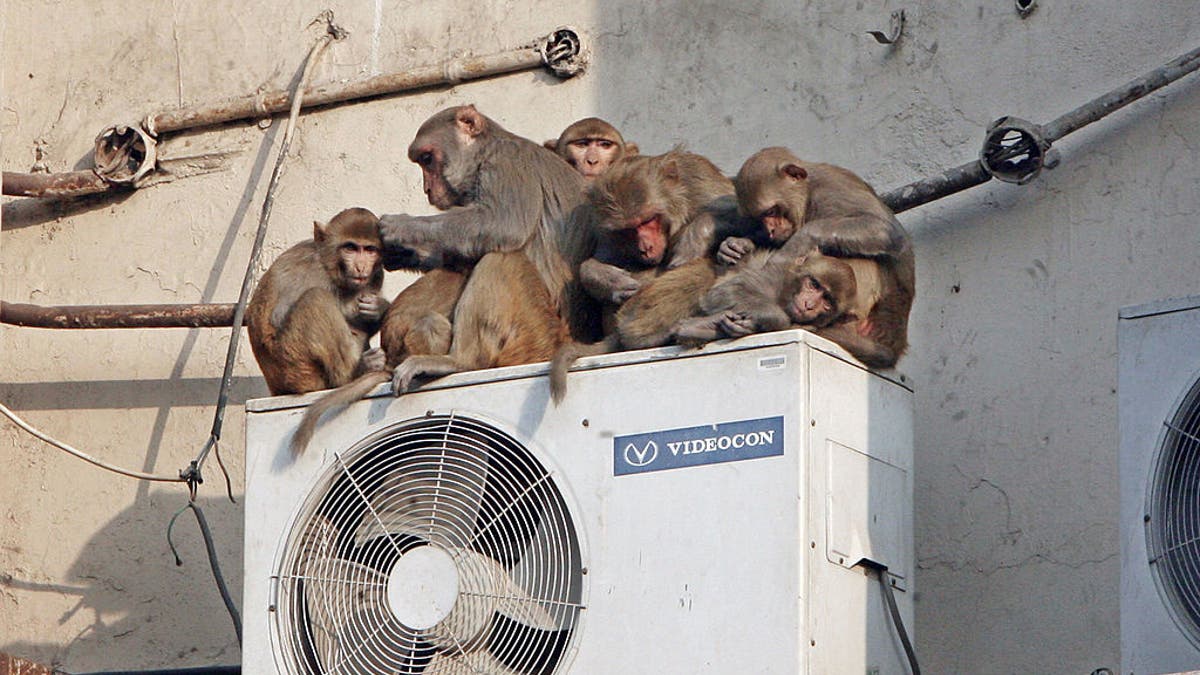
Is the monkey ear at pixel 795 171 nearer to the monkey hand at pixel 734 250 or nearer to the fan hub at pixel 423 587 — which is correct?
the monkey hand at pixel 734 250

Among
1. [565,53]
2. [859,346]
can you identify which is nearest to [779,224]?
[859,346]

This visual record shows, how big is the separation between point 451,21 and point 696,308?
Answer: 2708 mm

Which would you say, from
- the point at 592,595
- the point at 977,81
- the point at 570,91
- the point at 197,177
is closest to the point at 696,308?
the point at 592,595

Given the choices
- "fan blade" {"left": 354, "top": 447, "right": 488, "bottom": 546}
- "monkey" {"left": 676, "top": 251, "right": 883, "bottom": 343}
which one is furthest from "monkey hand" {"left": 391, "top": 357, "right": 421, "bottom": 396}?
"monkey" {"left": 676, "top": 251, "right": 883, "bottom": 343}

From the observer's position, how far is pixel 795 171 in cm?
583

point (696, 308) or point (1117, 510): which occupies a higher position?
point (696, 308)

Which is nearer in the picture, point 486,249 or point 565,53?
point 486,249

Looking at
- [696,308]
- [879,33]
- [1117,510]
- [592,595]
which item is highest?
[879,33]

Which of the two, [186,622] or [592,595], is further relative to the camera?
[186,622]

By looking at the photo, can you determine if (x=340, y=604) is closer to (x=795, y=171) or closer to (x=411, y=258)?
(x=411, y=258)

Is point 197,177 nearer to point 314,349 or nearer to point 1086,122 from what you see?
point 314,349

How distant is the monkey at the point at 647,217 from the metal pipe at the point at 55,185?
2.99 meters

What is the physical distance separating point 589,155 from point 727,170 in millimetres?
892

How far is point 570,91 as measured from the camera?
7.62 metres
